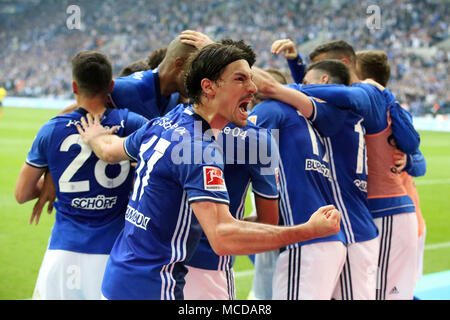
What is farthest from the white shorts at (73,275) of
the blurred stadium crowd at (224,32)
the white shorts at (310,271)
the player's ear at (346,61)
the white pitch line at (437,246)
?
the blurred stadium crowd at (224,32)

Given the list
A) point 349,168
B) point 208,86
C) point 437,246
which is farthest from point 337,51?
point 437,246

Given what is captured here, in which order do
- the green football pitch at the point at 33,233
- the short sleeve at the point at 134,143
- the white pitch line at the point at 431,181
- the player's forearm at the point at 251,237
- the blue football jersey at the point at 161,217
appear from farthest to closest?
the white pitch line at the point at 431,181
the green football pitch at the point at 33,233
the short sleeve at the point at 134,143
the blue football jersey at the point at 161,217
the player's forearm at the point at 251,237

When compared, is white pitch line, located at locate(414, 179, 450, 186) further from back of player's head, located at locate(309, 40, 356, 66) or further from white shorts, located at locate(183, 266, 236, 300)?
white shorts, located at locate(183, 266, 236, 300)

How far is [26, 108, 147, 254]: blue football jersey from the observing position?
115 inches

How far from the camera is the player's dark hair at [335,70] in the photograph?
140 inches

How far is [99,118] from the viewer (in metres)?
2.96

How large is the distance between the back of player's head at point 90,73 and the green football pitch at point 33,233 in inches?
104

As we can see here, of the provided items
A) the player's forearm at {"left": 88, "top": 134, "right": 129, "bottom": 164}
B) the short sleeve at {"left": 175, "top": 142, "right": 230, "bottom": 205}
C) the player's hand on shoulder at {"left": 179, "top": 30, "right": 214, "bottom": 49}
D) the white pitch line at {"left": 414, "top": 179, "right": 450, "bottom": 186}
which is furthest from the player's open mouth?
the white pitch line at {"left": 414, "top": 179, "right": 450, "bottom": 186}

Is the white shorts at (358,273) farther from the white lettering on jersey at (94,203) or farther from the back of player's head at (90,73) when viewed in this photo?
the back of player's head at (90,73)

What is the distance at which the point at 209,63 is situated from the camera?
2.23 meters
